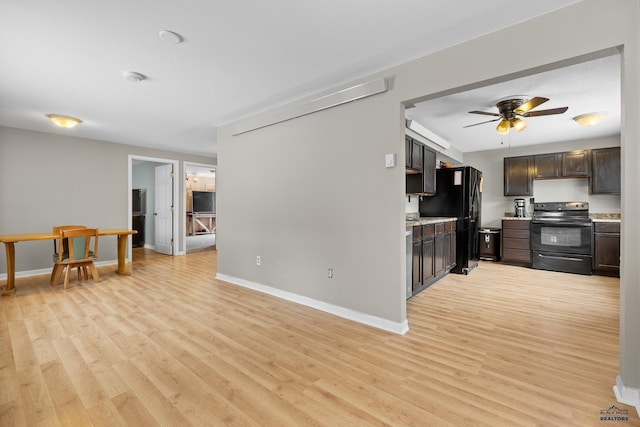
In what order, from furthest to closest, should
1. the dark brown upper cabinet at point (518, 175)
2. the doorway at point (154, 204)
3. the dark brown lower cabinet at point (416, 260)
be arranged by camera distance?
the doorway at point (154, 204), the dark brown upper cabinet at point (518, 175), the dark brown lower cabinet at point (416, 260)

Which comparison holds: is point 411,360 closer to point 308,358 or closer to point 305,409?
point 308,358

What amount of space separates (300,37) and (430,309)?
2900 millimetres

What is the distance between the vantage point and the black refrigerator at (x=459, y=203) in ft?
15.8

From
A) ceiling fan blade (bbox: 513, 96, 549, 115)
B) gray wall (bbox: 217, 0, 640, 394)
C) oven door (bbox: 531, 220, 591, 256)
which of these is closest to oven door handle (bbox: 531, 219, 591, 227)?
oven door (bbox: 531, 220, 591, 256)

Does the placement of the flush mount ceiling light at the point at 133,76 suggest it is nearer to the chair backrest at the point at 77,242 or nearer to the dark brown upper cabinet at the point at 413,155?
the chair backrest at the point at 77,242

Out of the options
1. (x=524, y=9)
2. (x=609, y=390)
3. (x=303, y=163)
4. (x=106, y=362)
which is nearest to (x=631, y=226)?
(x=609, y=390)

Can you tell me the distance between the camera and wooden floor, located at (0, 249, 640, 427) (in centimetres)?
154

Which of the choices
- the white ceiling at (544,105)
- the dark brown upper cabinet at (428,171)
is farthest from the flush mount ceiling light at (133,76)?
the dark brown upper cabinet at (428,171)

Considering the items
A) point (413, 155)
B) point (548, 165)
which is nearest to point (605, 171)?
Answer: point (548, 165)

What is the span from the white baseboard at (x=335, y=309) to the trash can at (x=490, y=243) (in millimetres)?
4235

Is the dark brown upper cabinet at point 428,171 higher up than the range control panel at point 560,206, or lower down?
higher up

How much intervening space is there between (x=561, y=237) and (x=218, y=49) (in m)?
5.90

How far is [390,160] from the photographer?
2.54 meters

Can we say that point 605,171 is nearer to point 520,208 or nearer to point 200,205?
point 520,208
